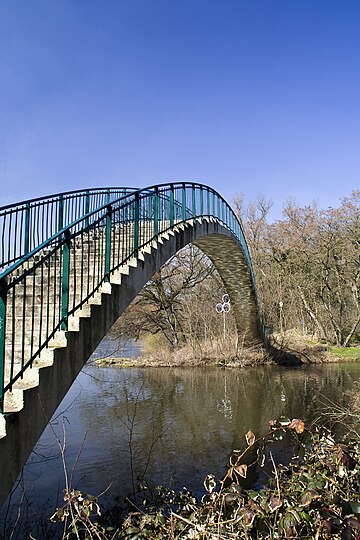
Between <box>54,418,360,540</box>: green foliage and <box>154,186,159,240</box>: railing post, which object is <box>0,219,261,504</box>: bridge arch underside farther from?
<box>54,418,360,540</box>: green foliage

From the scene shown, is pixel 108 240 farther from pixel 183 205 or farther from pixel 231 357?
pixel 231 357

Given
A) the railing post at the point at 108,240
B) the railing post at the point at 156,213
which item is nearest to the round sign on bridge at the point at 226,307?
the railing post at the point at 156,213

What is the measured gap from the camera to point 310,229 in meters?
30.7

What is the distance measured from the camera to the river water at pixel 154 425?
26.3 ft

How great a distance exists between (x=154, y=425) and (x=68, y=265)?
8208 millimetres

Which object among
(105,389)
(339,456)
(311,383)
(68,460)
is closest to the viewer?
(339,456)

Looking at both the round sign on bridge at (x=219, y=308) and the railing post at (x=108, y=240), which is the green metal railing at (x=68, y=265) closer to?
the railing post at (x=108, y=240)

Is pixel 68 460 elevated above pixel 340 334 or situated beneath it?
situated beneath

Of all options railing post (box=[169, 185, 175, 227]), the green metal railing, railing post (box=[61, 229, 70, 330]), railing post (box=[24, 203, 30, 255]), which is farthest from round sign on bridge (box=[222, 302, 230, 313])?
railing post (box=[61, 229, 70, 330])

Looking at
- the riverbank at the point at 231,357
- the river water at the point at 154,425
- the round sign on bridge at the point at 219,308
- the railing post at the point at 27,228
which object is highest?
the railing post at the point at 27,228

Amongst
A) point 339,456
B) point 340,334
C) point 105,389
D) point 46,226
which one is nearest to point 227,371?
point 105,389

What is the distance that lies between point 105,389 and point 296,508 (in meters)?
15.2

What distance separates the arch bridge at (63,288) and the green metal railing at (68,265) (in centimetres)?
1

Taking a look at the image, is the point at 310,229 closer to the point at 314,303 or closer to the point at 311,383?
the point at 314,303
